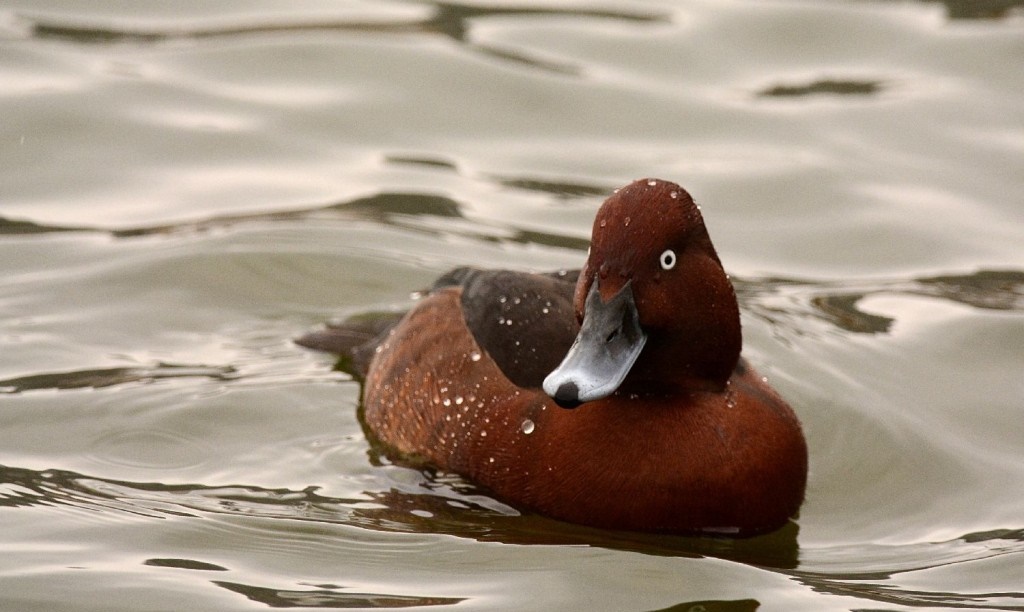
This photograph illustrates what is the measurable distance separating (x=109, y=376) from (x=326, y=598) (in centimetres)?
256

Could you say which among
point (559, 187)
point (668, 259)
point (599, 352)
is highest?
point (559, 187)

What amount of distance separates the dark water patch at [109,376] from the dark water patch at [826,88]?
211 inches

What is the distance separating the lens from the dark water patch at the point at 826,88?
11.5 meters

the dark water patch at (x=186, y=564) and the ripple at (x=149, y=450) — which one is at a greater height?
the ripple at (x=149, y=450)

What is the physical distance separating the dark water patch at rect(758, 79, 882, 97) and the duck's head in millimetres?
5749

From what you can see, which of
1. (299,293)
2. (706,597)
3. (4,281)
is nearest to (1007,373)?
(706,597)

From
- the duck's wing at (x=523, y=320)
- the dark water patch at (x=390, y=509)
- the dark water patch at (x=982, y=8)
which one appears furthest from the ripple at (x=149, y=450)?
the dark water patch at (x=982, y=8)

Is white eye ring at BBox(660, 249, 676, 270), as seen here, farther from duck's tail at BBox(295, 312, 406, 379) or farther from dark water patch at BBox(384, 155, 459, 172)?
dark water patch at BBox(384, 155, 459, 172)

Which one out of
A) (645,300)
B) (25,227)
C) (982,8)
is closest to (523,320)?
(645,300)

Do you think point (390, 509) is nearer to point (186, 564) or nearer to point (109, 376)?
point (186, 564)

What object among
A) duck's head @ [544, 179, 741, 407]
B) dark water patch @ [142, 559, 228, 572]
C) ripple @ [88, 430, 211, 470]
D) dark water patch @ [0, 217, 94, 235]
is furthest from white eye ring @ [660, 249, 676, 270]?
dark water patch @ [0, 217, 94, 235]

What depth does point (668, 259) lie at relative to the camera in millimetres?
5887

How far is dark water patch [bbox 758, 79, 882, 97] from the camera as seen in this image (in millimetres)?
11508

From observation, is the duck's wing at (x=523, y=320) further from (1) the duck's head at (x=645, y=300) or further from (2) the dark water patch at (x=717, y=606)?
(2) the dark water patch at (x=717, y=606)
